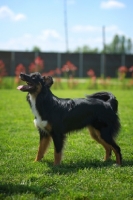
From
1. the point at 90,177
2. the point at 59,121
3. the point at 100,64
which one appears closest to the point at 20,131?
the point at 59,121

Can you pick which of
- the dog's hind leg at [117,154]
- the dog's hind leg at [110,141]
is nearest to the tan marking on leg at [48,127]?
the dog's hind leg at [110,141]

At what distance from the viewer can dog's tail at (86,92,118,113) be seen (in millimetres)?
5461

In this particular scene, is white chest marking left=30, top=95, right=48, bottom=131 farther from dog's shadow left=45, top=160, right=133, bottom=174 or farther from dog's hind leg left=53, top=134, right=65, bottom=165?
dog's shadow left=45, top=160, right=133, bottom=174

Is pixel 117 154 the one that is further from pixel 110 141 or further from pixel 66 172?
pixel 66 172

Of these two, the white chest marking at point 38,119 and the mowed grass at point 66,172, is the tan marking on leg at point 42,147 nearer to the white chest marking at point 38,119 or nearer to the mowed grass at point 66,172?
the mowed grass at point 66,172

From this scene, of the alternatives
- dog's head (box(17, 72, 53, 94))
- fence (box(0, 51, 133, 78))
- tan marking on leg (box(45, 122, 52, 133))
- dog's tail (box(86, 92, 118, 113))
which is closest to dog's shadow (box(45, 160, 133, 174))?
tan marking on leg (box(45, 122, 52, 133))

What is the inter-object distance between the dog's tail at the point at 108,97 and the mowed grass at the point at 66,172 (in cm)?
92

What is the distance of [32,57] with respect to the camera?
29047 mm

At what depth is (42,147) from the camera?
207 inches

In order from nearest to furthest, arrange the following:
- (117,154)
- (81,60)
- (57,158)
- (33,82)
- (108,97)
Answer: (33,82)
(57,158)
(117,154)
(108,97)
(81,60)

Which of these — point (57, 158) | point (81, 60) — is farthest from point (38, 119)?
point (81, 60)

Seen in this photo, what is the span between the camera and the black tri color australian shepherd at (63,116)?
496 centimetres

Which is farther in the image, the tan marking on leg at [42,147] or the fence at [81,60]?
the fence at [81,60]

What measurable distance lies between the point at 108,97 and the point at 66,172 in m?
1.70
